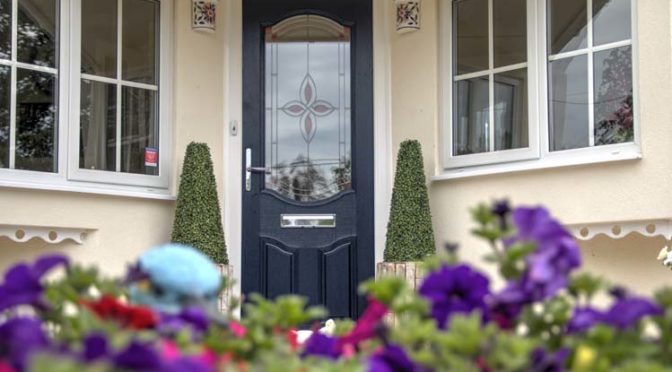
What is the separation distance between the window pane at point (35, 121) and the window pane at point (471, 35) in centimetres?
220

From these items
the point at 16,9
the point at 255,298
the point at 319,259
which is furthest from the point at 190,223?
the point at 255,298

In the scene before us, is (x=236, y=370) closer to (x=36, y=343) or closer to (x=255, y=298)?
(x=36, y=343)

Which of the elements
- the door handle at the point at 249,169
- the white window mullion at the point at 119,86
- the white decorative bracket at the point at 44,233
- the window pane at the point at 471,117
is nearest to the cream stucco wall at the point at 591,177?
the window pane at the point at 471,117

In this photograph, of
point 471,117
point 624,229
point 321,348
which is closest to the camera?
point 321,348

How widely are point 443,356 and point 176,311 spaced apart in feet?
0.70

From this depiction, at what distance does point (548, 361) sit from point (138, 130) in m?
4.20

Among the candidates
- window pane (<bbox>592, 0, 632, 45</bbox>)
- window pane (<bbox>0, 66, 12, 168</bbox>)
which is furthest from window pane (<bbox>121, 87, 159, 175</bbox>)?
window pane (<bbox>592, 0, 632, 45</bbox>)

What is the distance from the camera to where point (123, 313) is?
609 millimetres

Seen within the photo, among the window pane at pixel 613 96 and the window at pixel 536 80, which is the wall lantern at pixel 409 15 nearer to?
the window at pixel 536 80

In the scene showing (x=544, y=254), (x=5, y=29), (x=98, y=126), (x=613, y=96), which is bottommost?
(x=544, y=254)

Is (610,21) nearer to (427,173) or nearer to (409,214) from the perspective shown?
(427,173)

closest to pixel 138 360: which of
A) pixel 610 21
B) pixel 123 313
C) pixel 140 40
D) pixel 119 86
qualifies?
pixel 123 313

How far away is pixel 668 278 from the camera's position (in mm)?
3889

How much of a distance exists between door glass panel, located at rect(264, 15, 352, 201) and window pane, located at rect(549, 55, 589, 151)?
3.88 ft
